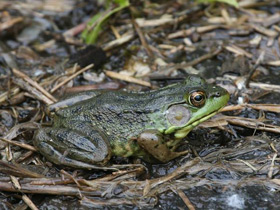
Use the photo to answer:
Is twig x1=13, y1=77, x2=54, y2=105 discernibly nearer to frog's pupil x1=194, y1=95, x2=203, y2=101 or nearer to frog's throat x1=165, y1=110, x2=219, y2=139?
frog's throat x1=165, y1=110, x2=219, y2=139

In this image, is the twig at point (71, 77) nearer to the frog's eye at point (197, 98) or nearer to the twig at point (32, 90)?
the twig at point (32, 90)

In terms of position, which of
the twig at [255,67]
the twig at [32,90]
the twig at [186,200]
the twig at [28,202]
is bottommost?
the twig at [186,200]

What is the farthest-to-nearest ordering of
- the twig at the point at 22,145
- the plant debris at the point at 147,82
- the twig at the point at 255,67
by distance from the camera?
the twig at the point at 255,67 < the twig at the point at 22,145 < the plant debris at the point at 147,82

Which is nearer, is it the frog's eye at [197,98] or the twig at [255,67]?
the frog's eye at [197,98]

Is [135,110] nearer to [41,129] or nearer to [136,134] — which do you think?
[136,134]

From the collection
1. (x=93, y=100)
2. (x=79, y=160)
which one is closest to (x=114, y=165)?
(x=79, y=160)

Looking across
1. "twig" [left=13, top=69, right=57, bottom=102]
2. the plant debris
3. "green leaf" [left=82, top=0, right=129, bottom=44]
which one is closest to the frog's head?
the plant debris

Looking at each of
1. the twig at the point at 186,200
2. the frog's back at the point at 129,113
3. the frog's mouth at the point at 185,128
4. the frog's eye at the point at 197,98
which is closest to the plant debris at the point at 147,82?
the twig at the point at 186,200
